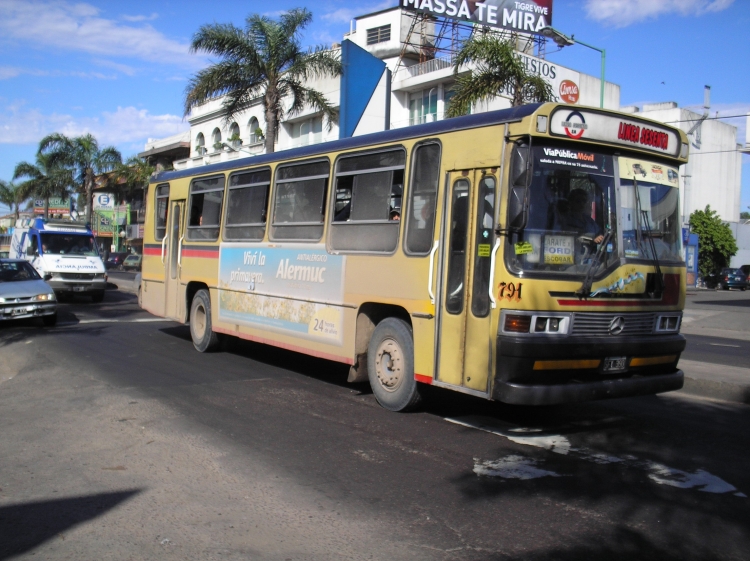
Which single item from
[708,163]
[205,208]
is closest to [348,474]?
[205,208]

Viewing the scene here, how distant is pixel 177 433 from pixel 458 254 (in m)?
3.26

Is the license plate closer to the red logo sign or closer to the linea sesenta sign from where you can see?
the red logo sign

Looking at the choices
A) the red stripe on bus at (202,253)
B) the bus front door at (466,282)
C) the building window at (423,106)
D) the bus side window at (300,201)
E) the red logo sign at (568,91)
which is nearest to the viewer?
the bus front door at (466,282)

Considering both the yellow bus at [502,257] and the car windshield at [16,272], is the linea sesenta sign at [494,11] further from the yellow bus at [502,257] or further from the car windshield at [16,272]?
the yellow bus at [502,257]

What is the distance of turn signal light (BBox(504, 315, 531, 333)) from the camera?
6414mm

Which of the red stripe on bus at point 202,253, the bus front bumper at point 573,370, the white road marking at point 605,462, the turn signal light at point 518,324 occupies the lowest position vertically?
the white road marking at point 605,462

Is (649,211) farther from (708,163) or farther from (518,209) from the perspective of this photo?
(708,163)

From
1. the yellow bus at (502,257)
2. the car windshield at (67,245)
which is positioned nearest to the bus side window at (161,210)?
the yellow bus at (502,257)

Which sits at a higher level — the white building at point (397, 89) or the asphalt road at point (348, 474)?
the white building at point (397, 89)

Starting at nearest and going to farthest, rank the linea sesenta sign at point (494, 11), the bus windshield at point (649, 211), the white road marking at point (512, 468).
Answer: the white road marking at point (512, 468), the bus windshield at point (649, 211), the linea sesenta sign at point (494, 11)

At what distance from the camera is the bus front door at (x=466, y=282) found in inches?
266

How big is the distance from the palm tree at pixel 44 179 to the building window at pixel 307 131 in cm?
1614

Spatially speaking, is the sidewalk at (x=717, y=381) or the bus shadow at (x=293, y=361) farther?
the bus shadow at (x=293, y=361)

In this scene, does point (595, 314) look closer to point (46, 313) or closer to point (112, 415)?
point (112, 415)
